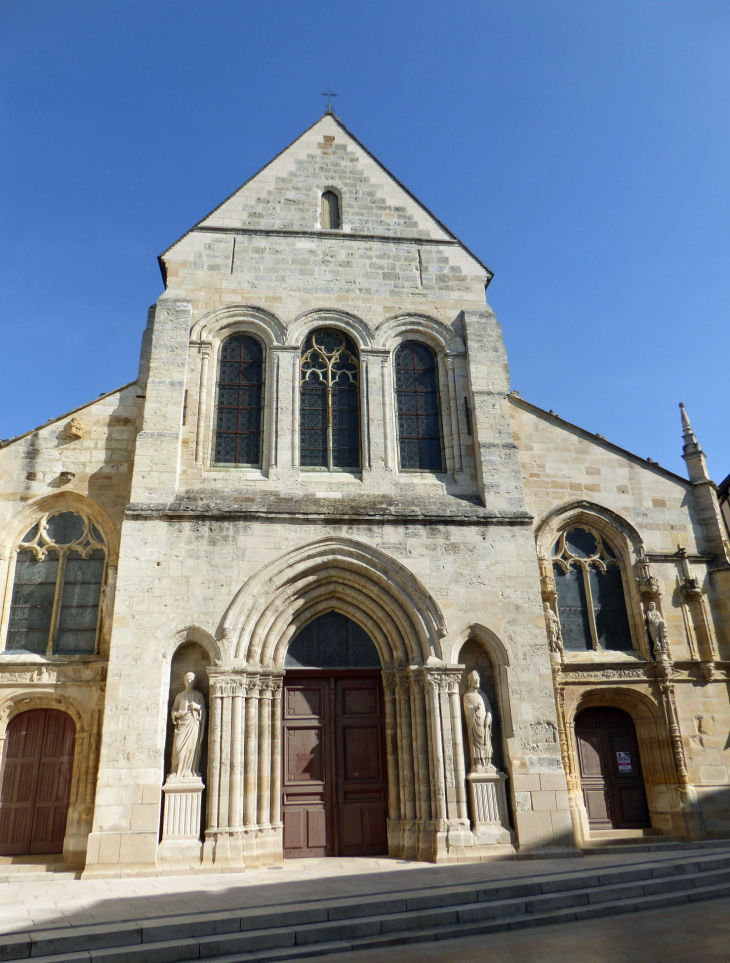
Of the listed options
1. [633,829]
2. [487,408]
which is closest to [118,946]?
[633,829]

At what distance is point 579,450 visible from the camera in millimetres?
13289

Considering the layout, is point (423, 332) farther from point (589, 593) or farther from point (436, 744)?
point (436, 744)

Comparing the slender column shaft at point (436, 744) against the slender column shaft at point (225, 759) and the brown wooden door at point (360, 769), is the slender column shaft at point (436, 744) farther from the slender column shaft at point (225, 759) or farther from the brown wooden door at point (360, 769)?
the slender column shaft at point (225, 759)

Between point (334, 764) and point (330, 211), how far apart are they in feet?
33.5

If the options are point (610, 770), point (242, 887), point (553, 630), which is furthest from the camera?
point (610, 770)

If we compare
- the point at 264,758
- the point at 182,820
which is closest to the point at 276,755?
the point at 264,758

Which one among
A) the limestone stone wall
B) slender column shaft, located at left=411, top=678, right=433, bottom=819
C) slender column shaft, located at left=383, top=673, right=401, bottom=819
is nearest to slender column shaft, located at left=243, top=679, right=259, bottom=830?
slender column shaft, located at left=383, top=673, right=401, bottom=819

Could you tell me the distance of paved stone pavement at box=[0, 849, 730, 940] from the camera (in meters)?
7.04

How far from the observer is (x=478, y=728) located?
34.4ft

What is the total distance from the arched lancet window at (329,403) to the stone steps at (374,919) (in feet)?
22.3

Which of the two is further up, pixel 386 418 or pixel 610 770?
pixel 386 418

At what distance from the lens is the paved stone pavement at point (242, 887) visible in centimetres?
704

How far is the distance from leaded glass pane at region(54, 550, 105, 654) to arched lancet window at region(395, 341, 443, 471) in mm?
5365

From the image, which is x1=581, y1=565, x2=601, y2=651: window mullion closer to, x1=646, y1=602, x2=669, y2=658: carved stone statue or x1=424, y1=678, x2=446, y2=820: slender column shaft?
x1=646, y1=602, x2=669, y2=658: carved stone statue
